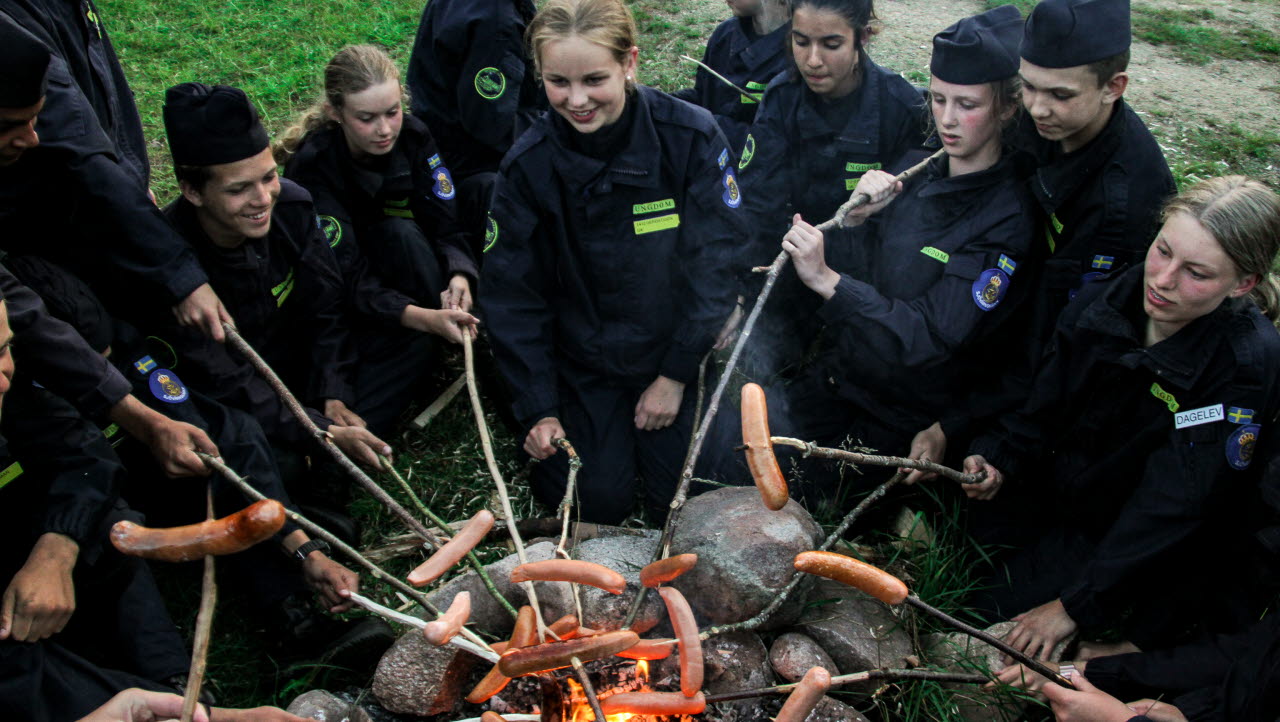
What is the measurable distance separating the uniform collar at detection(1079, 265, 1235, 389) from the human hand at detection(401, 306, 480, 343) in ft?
7.98

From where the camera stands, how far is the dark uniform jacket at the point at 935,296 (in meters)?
3.27

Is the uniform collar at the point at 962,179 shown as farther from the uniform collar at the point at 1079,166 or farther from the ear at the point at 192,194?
the ear at the point at 192,194

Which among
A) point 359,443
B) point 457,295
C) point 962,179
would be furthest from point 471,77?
point 962,179

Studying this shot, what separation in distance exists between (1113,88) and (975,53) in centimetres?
49

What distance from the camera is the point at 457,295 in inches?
169

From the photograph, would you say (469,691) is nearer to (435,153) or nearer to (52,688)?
(52,688)

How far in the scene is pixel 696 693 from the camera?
239 centimetres

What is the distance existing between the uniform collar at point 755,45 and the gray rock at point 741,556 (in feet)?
9.98

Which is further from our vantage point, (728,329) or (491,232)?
(728,329)

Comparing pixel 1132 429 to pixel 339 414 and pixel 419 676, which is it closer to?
pixel 419 676

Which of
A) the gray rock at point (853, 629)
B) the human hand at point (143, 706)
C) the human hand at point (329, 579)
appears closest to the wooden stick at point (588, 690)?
the gray rock at point (853, 629)

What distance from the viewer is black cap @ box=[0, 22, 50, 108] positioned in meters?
2.75

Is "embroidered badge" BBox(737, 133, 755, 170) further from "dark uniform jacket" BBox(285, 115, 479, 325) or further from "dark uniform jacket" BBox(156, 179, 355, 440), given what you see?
"dark uniform jacket" BBox(156, 179, 355, 440)

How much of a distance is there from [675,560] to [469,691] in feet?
2.79
